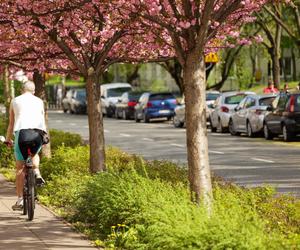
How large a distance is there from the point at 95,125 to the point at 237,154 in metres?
10.7

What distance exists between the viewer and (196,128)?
33.3 ft

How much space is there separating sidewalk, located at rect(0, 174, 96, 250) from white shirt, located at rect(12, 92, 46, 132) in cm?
112

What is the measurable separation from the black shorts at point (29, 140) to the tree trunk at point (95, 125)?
8.16 feet

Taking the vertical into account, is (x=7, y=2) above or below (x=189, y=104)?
above

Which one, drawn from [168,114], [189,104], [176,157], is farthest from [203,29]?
[168,114]

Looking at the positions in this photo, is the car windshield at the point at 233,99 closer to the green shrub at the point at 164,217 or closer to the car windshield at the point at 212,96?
the car windshield at the point at 212,96

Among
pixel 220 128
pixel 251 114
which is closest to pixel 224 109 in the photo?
pixel 220 128

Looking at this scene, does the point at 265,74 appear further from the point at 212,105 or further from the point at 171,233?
the point at 171,233

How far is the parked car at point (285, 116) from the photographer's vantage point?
29.8 meters

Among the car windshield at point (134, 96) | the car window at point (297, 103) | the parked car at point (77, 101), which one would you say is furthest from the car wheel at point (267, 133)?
the parked car at point (77, 101)

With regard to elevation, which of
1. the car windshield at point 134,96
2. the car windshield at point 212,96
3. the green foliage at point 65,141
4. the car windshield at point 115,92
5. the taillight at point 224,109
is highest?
the car windshield at point 115,92

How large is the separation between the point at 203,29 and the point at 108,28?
211 inches

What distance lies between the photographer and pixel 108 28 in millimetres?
15234

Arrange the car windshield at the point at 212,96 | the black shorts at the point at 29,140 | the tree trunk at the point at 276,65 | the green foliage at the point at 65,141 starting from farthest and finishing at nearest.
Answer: the tree trunk at the point at 276,65, the car windshield at the point at 212,96, the green foliage at the point at 65,141, the black shorts at the point at 29,140
